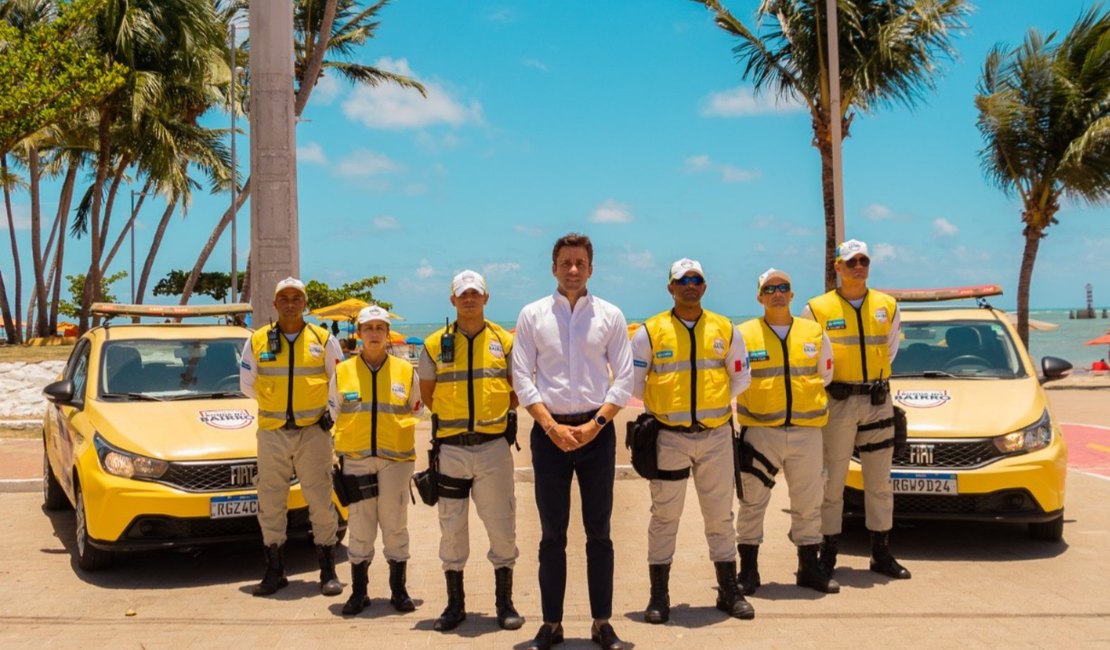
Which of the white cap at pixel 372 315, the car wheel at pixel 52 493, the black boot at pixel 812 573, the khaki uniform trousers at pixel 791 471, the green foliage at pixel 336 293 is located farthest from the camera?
the green foliage at pixel 336 293

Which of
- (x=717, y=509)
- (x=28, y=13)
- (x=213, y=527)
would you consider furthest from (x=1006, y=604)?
(x=28, y=13)

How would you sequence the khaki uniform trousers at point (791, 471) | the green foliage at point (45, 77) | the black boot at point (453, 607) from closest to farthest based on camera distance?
the black boot at point (453, 607)
the khaki uniform trousers at point (791, 471)
the green foliage at point (45, 77)

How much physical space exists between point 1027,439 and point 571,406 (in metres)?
3.76

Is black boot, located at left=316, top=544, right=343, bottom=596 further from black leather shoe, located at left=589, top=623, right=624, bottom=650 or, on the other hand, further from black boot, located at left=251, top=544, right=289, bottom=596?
black leather shoe, located at left=589, top=623, right=624, bottom=650

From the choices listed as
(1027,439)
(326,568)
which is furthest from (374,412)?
(1027,439)

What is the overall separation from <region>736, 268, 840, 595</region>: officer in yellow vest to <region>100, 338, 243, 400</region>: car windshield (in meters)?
4.01

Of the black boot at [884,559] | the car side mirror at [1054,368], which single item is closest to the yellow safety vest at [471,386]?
the black boot at [884,559]

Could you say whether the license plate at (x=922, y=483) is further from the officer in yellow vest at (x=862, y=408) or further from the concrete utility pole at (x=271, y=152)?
the concrete utility pole at (x=271, y=152)

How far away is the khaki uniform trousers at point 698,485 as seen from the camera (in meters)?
5.62

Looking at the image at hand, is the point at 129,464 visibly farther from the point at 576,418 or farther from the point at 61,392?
the point at 576,418

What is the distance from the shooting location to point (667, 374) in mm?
5660

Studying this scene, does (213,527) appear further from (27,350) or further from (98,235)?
(98,235)

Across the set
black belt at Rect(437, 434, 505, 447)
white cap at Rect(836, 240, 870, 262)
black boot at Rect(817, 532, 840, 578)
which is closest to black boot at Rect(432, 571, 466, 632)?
black belt at Rect(437, 434, 505, 447)

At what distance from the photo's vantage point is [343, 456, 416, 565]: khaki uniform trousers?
6.00 metres
